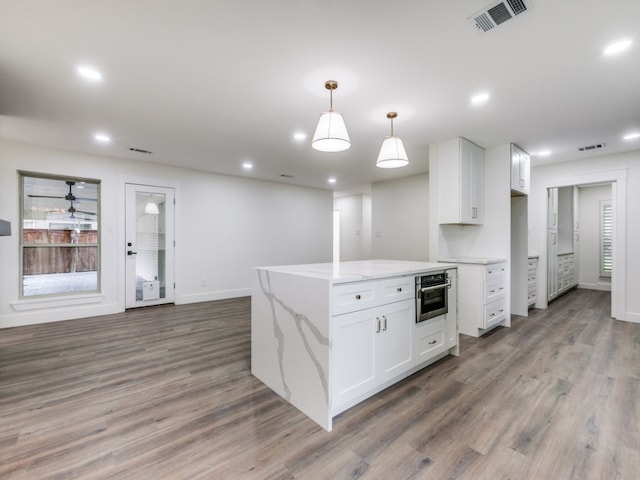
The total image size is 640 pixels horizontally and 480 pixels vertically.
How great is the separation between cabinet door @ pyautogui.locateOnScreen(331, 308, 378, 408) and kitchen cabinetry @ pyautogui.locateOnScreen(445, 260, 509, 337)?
7.10 feet

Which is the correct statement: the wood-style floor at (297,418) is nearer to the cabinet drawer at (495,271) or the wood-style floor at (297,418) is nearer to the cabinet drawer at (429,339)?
the cabinet drawer at (429,339)

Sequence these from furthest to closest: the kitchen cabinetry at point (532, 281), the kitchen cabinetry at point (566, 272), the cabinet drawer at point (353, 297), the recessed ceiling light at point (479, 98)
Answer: the kitchen cabinetry at point (566, 272), the kitchen cabinetry at point (532, 281), the recessed ceiling light at point (479, 98), the cabinet drawer at point (353, 297)

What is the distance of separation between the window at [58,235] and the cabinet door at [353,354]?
183 inches

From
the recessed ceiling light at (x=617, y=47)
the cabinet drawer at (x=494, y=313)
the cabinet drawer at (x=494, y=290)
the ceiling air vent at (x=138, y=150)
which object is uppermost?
the ceiling air vent at (x=138, y=150)

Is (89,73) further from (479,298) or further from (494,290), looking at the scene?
(494,290)

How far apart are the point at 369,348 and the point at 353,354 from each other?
164 millimetres

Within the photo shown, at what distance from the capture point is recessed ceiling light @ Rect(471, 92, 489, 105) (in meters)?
2.78

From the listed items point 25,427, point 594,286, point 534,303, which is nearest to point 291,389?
point 25,427

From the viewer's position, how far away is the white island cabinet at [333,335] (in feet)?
6.39

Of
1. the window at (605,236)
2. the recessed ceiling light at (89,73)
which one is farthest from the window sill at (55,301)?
the window at (605,236)

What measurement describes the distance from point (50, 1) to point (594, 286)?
31.9 feet

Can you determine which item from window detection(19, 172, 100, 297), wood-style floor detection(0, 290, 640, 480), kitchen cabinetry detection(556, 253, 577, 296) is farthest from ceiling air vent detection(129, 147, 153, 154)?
kitchen cabinetry detection(556, 253, 577, 296)

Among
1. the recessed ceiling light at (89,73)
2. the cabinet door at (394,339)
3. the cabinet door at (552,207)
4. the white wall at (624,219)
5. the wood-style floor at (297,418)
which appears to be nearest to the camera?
the wood-style floor at (297,418)

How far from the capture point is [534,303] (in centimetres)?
522
